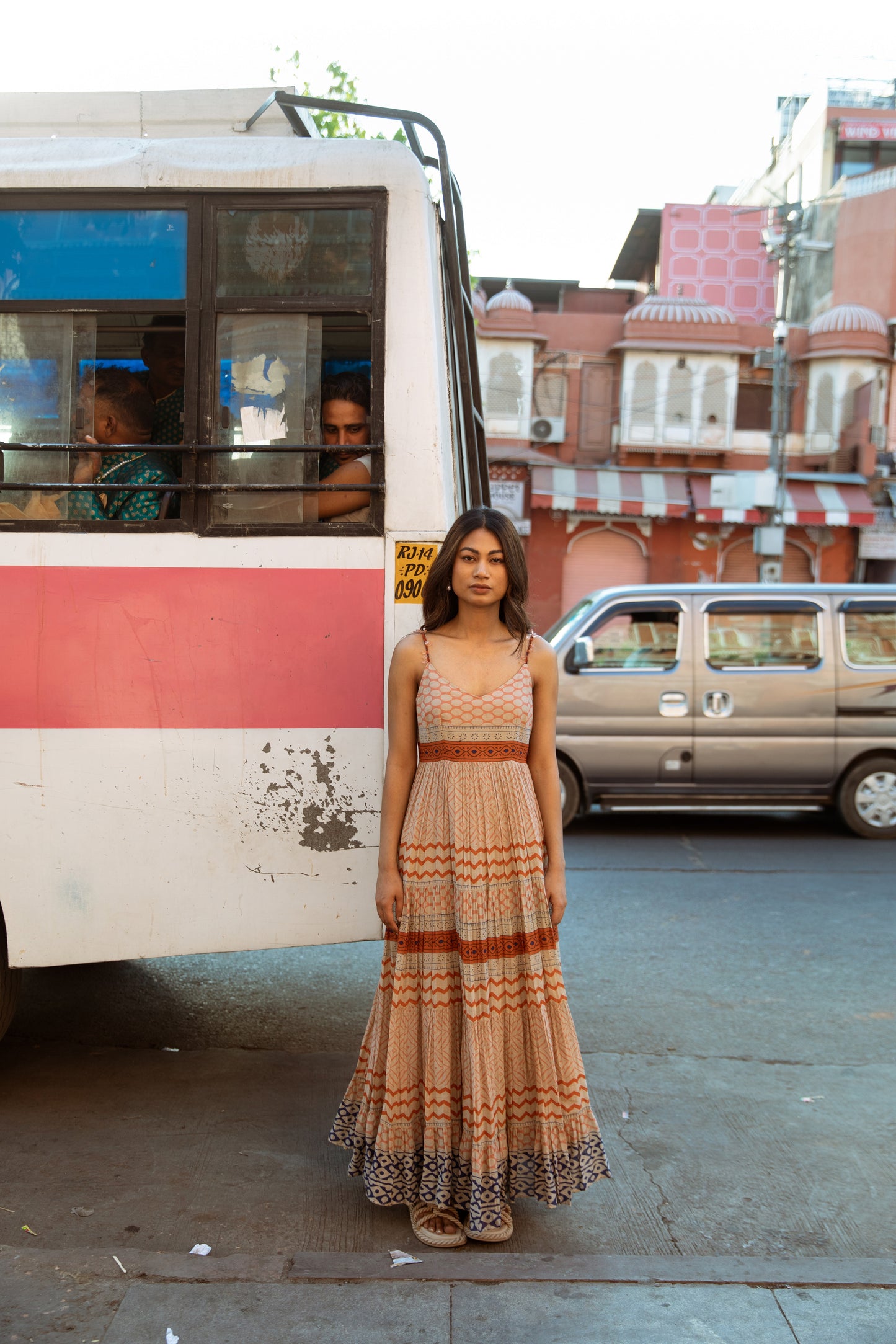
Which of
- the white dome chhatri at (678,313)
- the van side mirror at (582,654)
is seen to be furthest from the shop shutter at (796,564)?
the van side mirror at (582,654)

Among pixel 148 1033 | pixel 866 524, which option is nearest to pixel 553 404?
pixel 866 524

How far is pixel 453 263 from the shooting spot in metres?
4.05

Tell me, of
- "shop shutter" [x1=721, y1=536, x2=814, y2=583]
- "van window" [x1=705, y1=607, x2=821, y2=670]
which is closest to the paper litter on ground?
"van window" [x1=705, y1=607, x2=821, y2=670]

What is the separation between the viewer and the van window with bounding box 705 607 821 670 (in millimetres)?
9047

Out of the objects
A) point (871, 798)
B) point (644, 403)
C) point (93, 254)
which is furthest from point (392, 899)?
point (644, 403)

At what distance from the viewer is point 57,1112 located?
3.88 meters

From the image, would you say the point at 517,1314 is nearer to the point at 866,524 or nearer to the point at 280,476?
the point at 280,476

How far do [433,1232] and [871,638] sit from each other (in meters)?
7.22

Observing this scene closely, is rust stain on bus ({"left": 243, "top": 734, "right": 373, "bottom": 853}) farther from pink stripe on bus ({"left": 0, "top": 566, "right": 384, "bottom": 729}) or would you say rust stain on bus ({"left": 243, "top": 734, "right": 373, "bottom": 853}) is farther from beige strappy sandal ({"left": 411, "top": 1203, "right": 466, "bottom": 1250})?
beige strappy sandal ({"left": 411, "top": 1203, "right": 466, "bottom": 1250})

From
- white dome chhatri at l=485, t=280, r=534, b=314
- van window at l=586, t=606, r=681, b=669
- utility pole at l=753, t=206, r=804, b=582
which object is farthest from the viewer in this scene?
white dome chhatri at l=485, t=280, r=534, b=314

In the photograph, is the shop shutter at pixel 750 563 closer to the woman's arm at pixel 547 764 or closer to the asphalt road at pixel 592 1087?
the asphalt road at pixel 592 1087

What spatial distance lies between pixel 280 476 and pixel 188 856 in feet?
Result: 4.06

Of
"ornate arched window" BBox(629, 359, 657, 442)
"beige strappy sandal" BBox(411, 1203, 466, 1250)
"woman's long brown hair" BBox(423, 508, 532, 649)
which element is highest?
"ornate arched window" BBox(629, 359, 657, 442)

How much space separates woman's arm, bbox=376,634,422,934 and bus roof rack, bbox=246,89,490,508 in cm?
138
